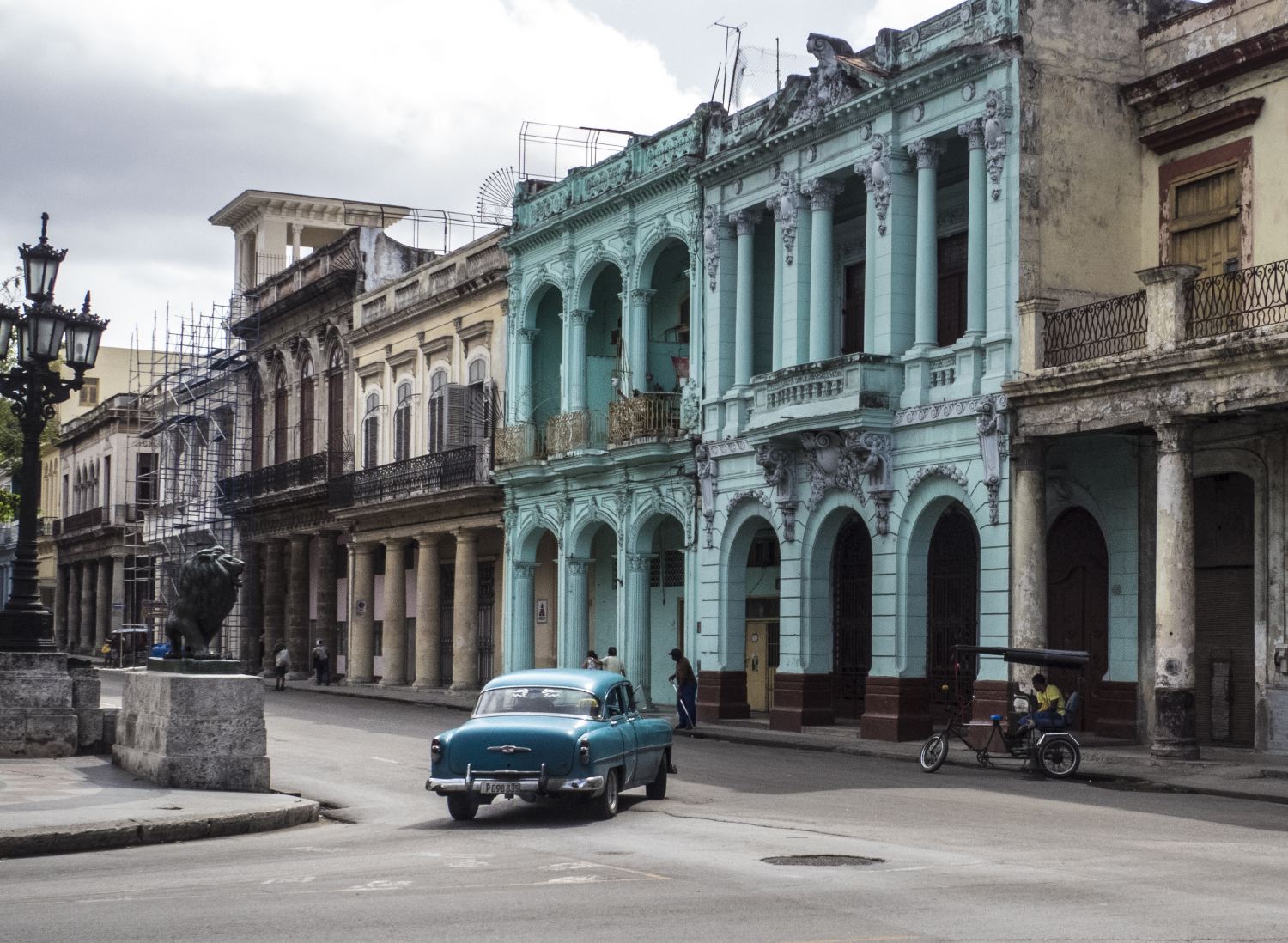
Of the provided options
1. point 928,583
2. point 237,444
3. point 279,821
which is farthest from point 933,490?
point 237,444

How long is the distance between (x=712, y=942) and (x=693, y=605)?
2296 centimetres

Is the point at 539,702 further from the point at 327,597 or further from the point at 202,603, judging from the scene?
the point at 327,597

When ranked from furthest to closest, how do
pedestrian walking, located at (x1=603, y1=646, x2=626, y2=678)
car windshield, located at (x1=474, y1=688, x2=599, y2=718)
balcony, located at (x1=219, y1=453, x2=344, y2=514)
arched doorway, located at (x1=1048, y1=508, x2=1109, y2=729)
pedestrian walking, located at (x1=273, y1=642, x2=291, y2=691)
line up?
1. balcony, located at (x1=219, y1=453, x2=344, y2=514)
2. pedestrian walking, located at (x1=273, y1=642, x2=291, y2=691)
3. pedestrian walking, located at (x1=603, y1=646, x2=626, y2=678)
4. arched doorway, located at (x1=1048, y1=508, x2=1109, y2=729)
5. car windshield, located at (x1=474, y1=688, x2=599, y2=718)

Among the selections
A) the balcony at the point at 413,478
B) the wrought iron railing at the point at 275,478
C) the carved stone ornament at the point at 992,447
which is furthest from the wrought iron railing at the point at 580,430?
the wrought iron railing at the point at 275,478

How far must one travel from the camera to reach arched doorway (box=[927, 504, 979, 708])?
26.5 metres

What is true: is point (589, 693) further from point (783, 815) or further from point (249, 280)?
point (249, 280)

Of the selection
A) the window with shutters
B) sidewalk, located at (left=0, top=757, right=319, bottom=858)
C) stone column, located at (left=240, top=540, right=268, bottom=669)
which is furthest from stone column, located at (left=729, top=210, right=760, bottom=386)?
stone column, located at (left=240, top=540, right=268, bottom=669)

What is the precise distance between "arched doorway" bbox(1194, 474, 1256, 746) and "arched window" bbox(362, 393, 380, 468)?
25503 mm

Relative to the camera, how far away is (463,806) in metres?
15.4

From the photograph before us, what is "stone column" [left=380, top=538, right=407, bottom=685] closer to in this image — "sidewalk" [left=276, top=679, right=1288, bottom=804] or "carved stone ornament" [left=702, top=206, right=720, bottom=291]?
"carved stone ornament" [left=702, top=206, right=720, bottom=291]

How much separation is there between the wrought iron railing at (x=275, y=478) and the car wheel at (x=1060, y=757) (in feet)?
99.1

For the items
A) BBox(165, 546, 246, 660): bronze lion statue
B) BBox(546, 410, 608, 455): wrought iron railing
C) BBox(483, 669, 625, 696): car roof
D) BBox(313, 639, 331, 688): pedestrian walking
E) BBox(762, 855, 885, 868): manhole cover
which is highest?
BBox(546, 410, 608, 455): wrought iron railing

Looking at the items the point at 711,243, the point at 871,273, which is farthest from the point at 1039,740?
the point at 711,243

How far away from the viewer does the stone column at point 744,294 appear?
30.7 m
